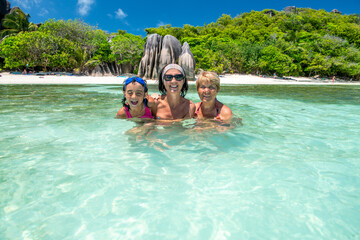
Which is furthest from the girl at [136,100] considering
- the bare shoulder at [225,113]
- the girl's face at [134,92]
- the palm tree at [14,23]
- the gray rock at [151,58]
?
the palm tree at [14,23]

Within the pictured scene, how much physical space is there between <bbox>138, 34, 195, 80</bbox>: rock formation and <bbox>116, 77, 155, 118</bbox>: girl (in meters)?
19.7

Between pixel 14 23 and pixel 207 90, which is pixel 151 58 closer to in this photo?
pixel 207 90

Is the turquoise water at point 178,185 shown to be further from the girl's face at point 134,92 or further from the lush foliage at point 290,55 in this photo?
the lush foliage at point 290,55

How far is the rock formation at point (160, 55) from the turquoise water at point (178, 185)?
20.7 metres

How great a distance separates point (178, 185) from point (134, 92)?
2.00 meters

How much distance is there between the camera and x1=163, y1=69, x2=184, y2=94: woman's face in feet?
12.3

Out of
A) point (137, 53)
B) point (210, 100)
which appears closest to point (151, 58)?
point (137, 53)

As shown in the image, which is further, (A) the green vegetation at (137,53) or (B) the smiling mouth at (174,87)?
(A) the green vegetation at (137,53)

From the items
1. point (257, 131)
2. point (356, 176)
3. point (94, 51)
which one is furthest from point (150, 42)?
point (356, 176)

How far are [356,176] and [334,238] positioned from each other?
3.68ft

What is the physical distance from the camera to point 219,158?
2641mm

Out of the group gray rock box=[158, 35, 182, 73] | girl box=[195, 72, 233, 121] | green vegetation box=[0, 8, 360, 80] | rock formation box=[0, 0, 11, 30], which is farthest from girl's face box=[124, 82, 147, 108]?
rock formation box=[0, 0, 11, 30]

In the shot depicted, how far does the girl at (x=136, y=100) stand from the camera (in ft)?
11.8

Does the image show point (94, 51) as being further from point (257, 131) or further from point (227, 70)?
point (257, 131)
